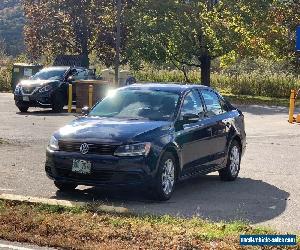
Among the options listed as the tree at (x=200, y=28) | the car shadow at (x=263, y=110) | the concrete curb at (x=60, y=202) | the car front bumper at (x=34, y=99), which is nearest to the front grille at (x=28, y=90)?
the car front bumper at (x=34, y=99)

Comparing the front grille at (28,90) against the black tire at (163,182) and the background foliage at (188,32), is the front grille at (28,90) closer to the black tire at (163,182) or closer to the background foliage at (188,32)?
the black tire at (163,182)

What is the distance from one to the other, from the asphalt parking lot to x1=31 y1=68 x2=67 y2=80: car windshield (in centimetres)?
809

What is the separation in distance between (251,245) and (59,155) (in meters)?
3.39

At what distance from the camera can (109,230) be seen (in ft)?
22.2

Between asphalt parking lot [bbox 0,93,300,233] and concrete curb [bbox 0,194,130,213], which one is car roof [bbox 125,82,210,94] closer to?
asphalt parking lot [bbox 0,93,300,233]

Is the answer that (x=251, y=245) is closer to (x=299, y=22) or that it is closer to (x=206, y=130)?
(x=206, y=130)

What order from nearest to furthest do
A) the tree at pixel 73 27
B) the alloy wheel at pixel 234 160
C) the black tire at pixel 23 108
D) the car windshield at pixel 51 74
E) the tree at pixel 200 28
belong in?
1. the alloy wheel at pixel 234 160
2. the black tire at pixel 23 108
3. the car windshield at pixel 51 74
4. the tree at pixel 200 28
5. the tree at pixel 73 27

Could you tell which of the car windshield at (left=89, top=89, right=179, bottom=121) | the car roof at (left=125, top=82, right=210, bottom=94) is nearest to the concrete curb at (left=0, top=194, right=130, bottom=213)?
the car windshield at (left=89, top=89, right=179, bottom=121)

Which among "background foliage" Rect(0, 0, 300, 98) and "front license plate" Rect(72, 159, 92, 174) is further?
"background foliage" Rect(0, 0, 300, 98)

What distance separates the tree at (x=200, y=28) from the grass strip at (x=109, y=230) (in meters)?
29.6

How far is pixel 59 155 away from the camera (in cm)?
872

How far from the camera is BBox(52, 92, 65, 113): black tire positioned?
77.0 ft

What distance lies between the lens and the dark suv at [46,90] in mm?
23078

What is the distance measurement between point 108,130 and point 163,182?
1030mm
